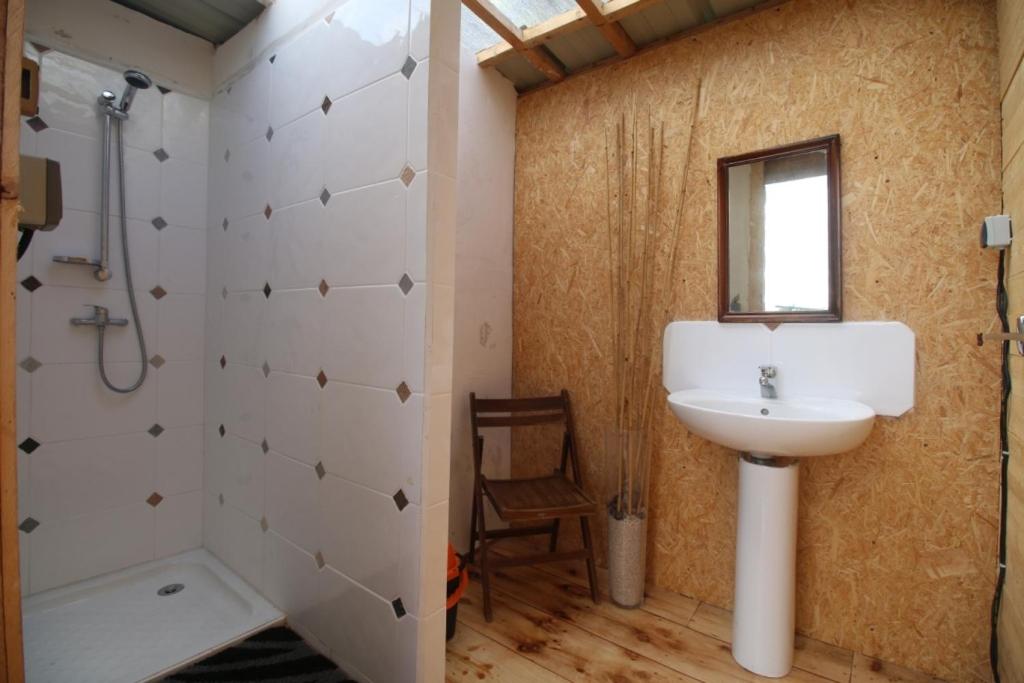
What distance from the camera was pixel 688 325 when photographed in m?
1.85

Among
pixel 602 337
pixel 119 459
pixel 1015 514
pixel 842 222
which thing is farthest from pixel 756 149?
pixel 119 459

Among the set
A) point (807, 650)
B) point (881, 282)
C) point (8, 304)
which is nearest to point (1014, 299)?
point (881, 282)

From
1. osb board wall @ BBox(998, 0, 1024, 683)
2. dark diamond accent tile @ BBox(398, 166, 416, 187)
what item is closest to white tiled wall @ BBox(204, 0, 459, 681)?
dark diamond accent tile @ BBox(398, 166, 416, 187)

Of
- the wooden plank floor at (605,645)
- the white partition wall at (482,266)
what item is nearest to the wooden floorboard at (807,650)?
the wooden plank floor at (605,645)

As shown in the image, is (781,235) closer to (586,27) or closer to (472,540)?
(586,27)

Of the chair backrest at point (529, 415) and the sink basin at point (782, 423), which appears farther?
the chair backrest at point (529, 415)

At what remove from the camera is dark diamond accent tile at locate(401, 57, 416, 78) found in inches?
45.1

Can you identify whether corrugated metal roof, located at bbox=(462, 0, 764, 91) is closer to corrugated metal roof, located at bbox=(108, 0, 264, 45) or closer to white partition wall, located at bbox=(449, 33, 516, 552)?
white partition wall, located at bbox=(449, 33, 516, 552)

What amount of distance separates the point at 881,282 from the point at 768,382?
1.52ft

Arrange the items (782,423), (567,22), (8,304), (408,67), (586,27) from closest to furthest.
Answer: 1. (8,304)
2. (408,67)
3. (782,423)
4. (567,22)
5. (586,27)

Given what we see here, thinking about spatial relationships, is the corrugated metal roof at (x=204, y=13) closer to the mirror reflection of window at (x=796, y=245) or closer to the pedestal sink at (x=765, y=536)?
the mirror reflection of window at (x=796, y=245)

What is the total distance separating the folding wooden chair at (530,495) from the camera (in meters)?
1.69

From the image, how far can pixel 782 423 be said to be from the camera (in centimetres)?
129

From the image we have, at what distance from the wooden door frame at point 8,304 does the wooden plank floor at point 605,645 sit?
1109mm
